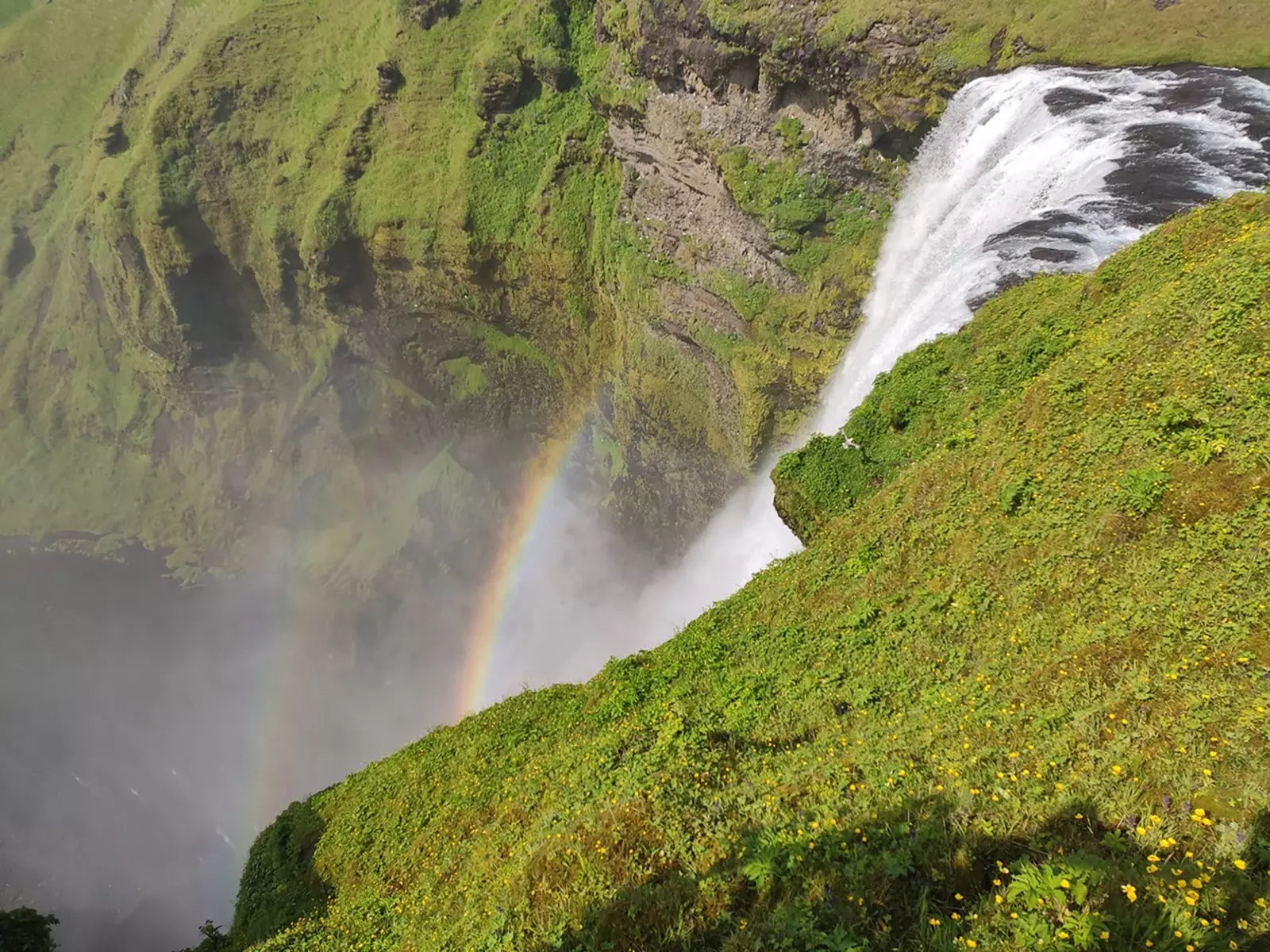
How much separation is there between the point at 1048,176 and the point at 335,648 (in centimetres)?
5420

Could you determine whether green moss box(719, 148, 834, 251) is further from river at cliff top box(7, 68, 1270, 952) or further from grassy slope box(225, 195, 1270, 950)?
grassy slope box(225, 195, 1270, 950)

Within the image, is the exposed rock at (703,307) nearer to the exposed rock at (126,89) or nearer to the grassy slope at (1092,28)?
the grassy slope at (1092,28)

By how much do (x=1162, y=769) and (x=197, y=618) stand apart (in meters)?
70.6

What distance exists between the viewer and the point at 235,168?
50.5 meters

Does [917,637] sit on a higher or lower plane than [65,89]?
lower

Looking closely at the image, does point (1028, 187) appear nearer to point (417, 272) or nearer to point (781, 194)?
point (781, 194)

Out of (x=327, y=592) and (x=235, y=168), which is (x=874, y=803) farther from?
(x=235, y=168)

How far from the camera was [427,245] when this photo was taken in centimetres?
4088

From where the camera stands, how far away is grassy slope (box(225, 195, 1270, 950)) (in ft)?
14.5

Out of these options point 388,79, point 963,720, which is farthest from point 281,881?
point 388,79

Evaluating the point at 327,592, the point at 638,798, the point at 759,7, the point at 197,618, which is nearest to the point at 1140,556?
the point at 638,798

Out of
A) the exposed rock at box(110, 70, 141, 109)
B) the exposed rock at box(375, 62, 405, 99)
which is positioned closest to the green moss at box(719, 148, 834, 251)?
the exposed rock at box(375, 62, 405, 99)

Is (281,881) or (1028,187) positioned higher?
(1028,187)

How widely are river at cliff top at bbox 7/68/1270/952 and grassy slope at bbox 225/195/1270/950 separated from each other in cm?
559
